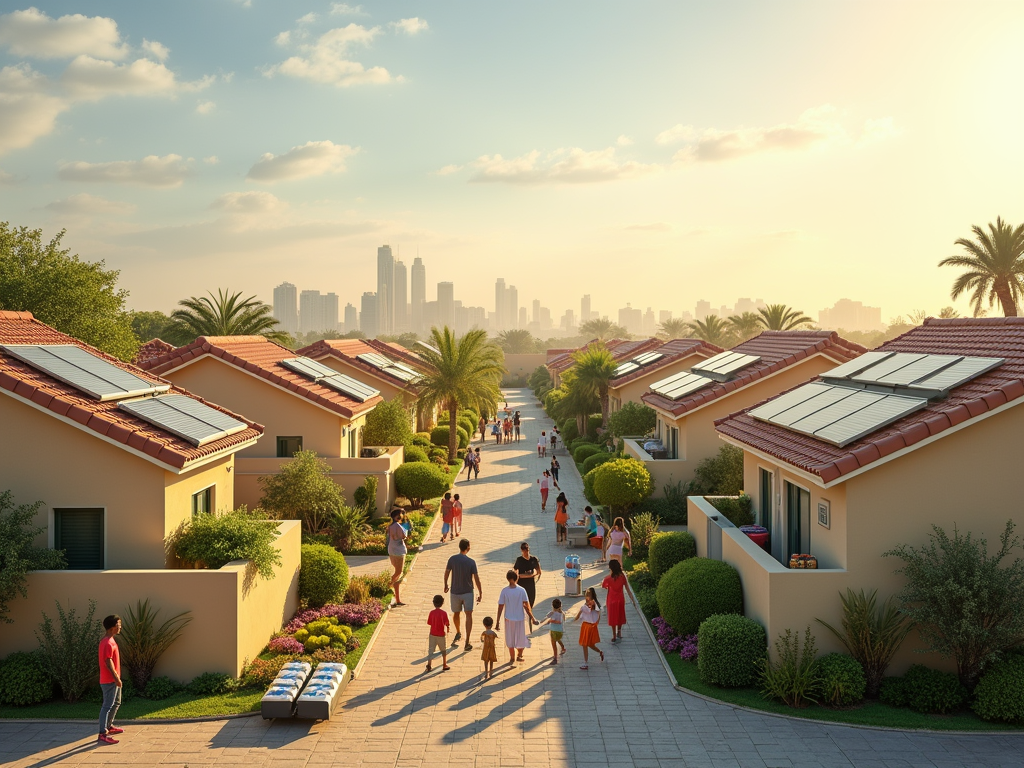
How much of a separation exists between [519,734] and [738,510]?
955 cm

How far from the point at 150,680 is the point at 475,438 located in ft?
137

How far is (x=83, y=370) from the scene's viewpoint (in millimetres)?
16016

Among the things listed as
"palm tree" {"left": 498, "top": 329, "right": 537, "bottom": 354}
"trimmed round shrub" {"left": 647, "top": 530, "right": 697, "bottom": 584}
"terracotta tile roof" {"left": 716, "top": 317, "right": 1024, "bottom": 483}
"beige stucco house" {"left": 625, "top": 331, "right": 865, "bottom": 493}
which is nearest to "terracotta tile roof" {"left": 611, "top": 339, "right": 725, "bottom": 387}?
"beige stucco house" {"left": 625, "top": 331, "right": 865, "bottom": 493}

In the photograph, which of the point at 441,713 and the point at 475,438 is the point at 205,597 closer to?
the point at 441,713

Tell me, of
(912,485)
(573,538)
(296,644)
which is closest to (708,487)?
(573,538)

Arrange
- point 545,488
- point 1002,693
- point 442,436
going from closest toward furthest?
point 1002,693, point 545,488, point 442,436

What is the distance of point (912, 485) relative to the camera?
519 inches

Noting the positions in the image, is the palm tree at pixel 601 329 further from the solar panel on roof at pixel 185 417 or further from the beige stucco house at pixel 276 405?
the solar panel on roof at pixel 185 417

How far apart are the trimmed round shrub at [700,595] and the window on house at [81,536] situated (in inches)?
412

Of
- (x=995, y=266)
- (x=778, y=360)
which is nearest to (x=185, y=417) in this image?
(x=778, y=360)

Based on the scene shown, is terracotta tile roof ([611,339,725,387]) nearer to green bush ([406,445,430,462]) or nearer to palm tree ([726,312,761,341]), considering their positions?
green bush ([406,445,430,462])

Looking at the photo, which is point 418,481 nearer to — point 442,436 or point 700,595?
point 700,595

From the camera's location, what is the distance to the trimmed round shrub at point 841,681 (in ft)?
41.2

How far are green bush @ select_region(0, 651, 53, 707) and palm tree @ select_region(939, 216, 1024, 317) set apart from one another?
4580 centimetres
